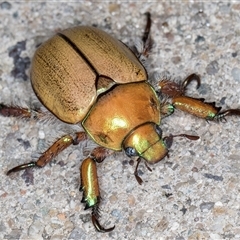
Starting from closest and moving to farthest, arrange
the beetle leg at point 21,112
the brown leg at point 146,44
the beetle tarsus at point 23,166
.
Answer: the beetle tarsus at point 23,166 → the beetle leg at point 21,112 → the brown leg at point 146,44

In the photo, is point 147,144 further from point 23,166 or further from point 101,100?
point 23,166

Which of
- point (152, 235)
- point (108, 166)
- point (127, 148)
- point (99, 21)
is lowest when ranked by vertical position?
point (152, 235)

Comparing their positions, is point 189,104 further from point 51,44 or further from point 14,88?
point 14,88

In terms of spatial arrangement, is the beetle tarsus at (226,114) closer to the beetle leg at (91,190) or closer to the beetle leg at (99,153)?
the beetle leg at (99,153)

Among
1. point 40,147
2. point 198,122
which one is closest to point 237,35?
point 198,122

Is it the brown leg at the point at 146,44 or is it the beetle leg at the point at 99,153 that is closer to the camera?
the beetle leg at the point at 99,153

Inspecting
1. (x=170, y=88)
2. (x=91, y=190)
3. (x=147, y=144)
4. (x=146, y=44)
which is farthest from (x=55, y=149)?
(x=146, y=44)

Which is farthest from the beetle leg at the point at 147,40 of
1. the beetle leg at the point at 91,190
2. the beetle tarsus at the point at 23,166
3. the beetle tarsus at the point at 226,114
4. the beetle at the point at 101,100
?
the beetle tarsus at the point at 23,166
